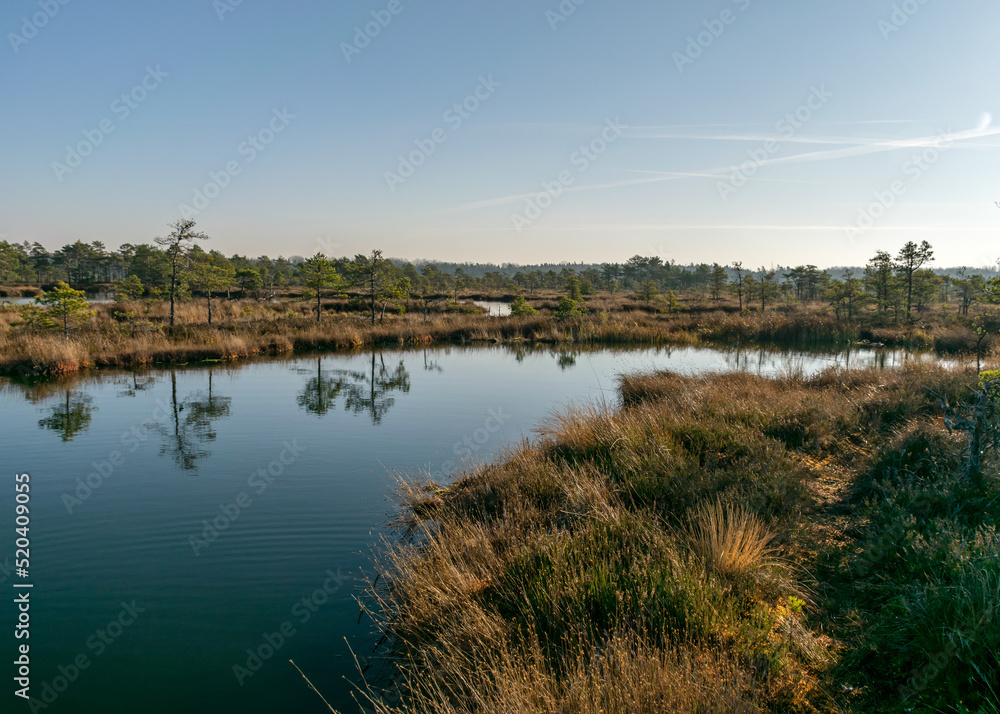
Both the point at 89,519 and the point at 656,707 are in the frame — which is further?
the point at 89,519

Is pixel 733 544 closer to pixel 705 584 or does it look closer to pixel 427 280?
pixel 705 584

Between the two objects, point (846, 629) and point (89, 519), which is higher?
point (846, 629)

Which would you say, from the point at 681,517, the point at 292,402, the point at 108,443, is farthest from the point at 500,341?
the point at 681,517

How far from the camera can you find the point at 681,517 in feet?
19.0

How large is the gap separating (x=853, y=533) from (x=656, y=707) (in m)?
3.82

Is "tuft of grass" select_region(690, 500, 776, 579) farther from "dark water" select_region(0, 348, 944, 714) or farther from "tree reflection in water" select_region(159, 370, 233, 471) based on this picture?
"tree reflection in water" select_region(159, 370, 233, 471)

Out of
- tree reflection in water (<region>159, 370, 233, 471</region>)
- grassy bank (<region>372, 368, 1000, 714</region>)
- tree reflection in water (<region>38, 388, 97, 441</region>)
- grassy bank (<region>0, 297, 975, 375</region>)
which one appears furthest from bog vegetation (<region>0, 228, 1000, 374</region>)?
grassy bank (<region>372, 368, 1000, 714</region>)

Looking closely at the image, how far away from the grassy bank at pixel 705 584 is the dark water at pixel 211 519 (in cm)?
91

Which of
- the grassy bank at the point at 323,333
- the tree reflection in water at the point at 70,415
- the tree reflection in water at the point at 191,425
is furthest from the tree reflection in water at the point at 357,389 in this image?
the grassy bank at the point at 323,333

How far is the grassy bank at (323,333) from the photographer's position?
2100 cm

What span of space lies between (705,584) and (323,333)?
27.0 m

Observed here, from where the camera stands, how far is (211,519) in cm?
804

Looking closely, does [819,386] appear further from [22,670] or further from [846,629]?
[22,670]

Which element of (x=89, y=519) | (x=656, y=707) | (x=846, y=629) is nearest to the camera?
(x=656, y=707)
